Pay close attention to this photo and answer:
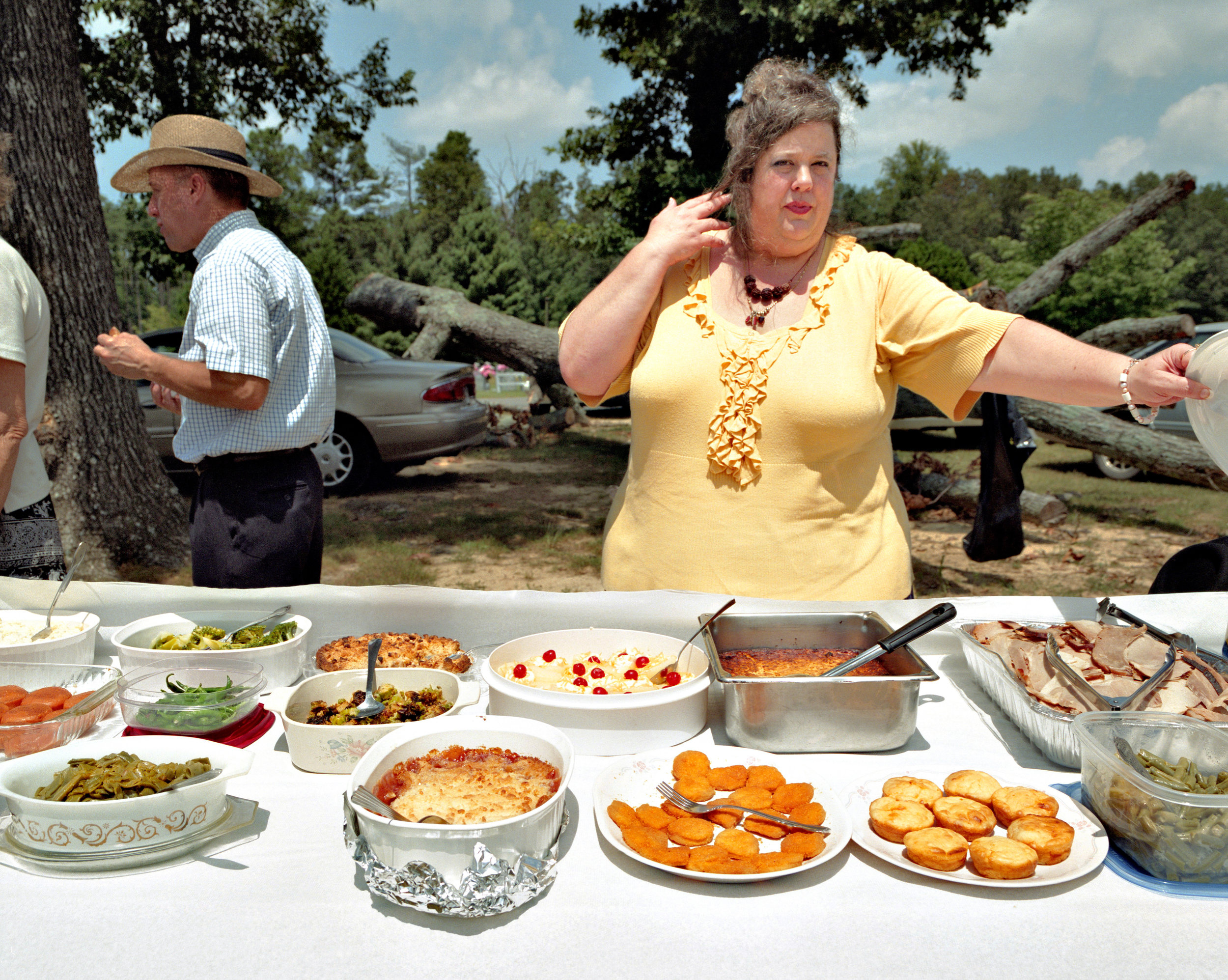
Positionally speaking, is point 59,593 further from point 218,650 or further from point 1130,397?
point 1130,397

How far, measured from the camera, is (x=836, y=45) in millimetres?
8219

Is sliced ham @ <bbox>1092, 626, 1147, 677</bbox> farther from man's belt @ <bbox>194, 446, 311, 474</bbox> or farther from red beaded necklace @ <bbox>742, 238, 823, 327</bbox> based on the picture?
man's belt @ <bbox>194, 446, 311, 474</bbox>

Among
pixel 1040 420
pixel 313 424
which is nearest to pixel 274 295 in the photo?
pixel 313 424

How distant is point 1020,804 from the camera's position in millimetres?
1027

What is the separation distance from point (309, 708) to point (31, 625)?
2.23 feet

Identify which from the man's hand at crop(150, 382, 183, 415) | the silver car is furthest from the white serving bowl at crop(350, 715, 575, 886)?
the silver car

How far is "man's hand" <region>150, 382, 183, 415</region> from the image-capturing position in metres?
2.33

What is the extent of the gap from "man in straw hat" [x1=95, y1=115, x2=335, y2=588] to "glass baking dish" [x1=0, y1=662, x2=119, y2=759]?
0.74 m

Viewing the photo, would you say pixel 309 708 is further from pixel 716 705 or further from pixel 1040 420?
pixel 1040 420

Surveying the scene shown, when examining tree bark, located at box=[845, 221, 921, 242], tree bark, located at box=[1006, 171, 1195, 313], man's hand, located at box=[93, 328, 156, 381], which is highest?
tree bark, located at box=[845, 221, 921, 242]

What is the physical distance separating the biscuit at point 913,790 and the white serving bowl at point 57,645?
1297mm

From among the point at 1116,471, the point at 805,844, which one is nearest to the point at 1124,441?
the point at 1116,471

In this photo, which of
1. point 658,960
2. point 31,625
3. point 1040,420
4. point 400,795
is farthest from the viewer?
point 1040,420

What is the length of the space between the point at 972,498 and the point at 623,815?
20.3ft
